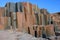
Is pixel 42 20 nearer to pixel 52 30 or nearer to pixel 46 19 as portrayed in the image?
pixel 46 19

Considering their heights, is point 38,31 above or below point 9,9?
below

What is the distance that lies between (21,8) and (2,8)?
2813 mm

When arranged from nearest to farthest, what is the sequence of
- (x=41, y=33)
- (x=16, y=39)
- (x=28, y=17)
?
(x=16, y=39) → (x=41, y=33) → (x=28, y=17)

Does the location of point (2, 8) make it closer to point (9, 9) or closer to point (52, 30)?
point (9, 9)

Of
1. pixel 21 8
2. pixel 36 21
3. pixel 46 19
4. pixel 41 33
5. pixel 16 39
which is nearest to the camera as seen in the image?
pixel 16 39

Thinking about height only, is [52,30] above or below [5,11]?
below

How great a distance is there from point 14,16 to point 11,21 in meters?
0.69

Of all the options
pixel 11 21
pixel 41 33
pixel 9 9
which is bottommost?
pixel 41 33

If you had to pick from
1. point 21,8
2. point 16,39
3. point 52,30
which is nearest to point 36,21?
point 21,8

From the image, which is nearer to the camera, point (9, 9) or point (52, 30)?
point (52, 30)

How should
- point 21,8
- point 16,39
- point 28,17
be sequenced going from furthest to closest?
point 21,8 → point 28,17 → point 16,39

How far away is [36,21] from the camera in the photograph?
27.1 meters

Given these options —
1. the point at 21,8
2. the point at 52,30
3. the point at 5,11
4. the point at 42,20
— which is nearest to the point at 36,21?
the point at 42,20

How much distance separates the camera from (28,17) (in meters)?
23.6
